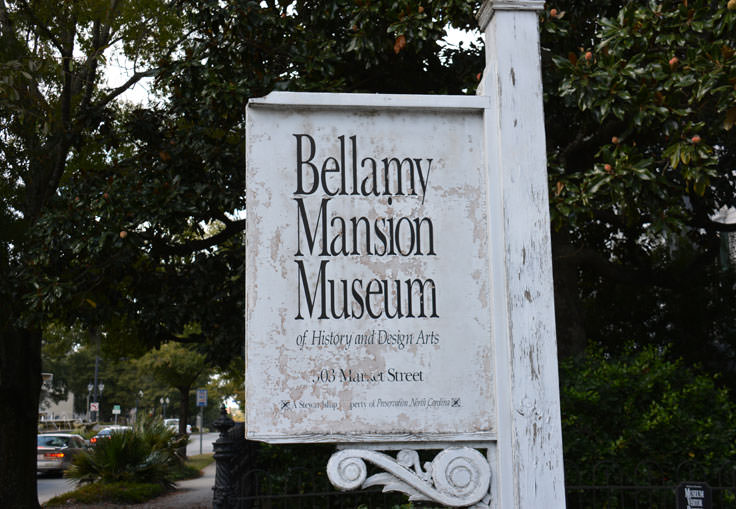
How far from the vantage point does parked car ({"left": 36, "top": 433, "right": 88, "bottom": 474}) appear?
74.5 feet

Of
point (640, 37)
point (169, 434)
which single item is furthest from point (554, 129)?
point (169, 434)

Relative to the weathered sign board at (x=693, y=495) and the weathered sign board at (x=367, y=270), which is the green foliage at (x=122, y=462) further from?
the weathered sign board at (x=367, y=270)

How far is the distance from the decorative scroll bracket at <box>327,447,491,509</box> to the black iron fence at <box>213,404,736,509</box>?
2.30m

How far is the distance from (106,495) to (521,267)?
13.8 meters

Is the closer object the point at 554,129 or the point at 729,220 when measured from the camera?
the point at 554,129

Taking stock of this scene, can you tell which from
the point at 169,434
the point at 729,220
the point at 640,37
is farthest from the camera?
the point at 169,434

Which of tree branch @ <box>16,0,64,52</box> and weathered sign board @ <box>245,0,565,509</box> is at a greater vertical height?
tree branch @ <box>16,0,64,52</box>

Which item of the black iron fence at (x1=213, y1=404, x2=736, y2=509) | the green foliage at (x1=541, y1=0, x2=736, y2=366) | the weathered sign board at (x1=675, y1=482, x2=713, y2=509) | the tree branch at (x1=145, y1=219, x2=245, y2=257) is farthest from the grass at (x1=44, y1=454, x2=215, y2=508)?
the weathered sign board at (x1=675, y1=482, x2=713, y2=509)

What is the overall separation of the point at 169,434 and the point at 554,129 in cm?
1300

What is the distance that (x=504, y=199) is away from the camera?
2.94 m

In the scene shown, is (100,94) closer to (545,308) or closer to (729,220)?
(545,308)

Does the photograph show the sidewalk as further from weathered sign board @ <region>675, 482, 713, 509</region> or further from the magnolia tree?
weathered sign board @ <region>675, 482, 713, 509</region>

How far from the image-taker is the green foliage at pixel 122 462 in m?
15.8

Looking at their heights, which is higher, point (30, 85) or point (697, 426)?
point (30, 85)
